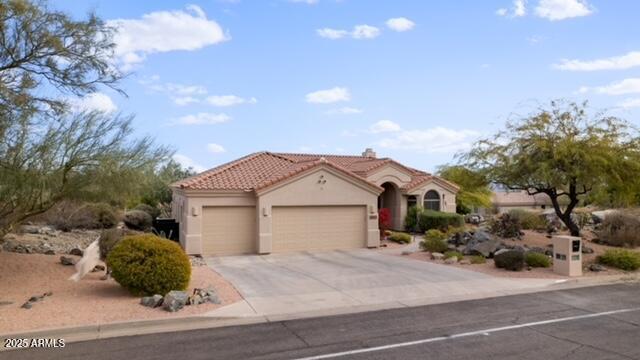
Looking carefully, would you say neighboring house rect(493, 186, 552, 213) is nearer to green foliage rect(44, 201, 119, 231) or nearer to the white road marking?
green foliage rect(44, 201, 119, 231)

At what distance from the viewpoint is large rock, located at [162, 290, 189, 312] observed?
1096 centimetres

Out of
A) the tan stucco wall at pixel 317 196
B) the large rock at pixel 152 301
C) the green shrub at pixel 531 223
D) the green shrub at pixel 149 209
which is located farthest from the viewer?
the green shrub at pixel 149 209

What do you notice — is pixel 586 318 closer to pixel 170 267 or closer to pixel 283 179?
pixel 170 267

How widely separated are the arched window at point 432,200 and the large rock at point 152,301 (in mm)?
23125

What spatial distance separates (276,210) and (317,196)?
1.88m

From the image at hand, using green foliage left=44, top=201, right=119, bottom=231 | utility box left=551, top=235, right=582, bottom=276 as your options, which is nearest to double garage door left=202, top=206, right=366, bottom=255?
utility box left=551, top=235, right=582, bottom=276

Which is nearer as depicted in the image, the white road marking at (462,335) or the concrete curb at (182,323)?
the white road marking at (462,335)

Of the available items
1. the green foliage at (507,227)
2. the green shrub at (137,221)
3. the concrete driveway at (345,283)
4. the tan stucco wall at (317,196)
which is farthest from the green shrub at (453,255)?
the green shrub at (137,221)

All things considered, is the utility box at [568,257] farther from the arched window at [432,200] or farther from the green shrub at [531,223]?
the arched window at [432,200]

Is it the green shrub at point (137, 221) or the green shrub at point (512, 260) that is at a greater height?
the green shrub at point (137, 221)

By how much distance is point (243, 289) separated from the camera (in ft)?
45.1

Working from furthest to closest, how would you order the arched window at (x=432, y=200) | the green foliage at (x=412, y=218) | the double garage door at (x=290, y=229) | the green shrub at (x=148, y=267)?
the arched window at (x=432, y=200), the green foliage at (x=412, y=218), the double garage door at (x=290, y=229), the green shrub at (x=148, y=267)

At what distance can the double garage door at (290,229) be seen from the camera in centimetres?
2134

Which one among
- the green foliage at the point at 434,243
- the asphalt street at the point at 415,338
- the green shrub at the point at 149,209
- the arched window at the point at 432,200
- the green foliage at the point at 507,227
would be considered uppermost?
the arched window at the point at 432,200
